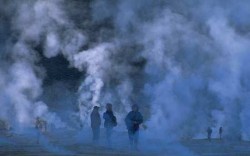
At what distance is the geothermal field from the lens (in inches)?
1826

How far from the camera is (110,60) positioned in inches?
1961

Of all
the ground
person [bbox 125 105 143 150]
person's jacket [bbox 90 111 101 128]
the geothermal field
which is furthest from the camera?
the geothermal field

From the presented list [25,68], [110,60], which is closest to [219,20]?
[110,60]

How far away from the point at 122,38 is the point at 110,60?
2339 millimetres

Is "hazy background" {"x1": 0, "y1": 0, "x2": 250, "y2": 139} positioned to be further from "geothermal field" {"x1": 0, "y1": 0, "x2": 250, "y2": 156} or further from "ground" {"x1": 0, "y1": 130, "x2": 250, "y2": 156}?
"ground" {"x1": 0, "y1": 130, "x2": 250, "y2": 156}

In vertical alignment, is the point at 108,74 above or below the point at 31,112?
above

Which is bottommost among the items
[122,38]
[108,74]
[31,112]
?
[31,112]

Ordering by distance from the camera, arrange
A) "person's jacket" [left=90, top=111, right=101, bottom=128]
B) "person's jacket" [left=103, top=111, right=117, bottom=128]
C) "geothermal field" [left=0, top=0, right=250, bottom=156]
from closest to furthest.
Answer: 1. "person's jacket" [left=103, top=111, right=117, bottom=128]
2. "person's jacket" [left=90, top=111, right=101, bottom=128]
3. "geothermal field" [left=0, top=0, right=250, bottom=156]

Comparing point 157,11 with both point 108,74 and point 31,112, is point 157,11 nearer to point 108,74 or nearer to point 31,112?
point 108,74

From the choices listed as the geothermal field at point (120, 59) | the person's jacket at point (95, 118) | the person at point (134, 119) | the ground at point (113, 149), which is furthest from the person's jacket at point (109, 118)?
the geothermal field at point (120, 59)

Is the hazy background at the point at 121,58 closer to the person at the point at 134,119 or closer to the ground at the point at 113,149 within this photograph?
the ground at the point at 113,149

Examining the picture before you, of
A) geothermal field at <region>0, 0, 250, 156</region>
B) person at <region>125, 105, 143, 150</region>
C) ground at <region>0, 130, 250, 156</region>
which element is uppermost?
geothermal field at <region>0, 0, 250, 156</region>

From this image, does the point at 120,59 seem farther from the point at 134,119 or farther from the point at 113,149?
the point at 134,119

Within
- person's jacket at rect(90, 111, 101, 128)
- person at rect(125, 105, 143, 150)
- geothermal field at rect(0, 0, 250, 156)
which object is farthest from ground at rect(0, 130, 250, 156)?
geothermal field at rect(0, 0, 250, 156)
